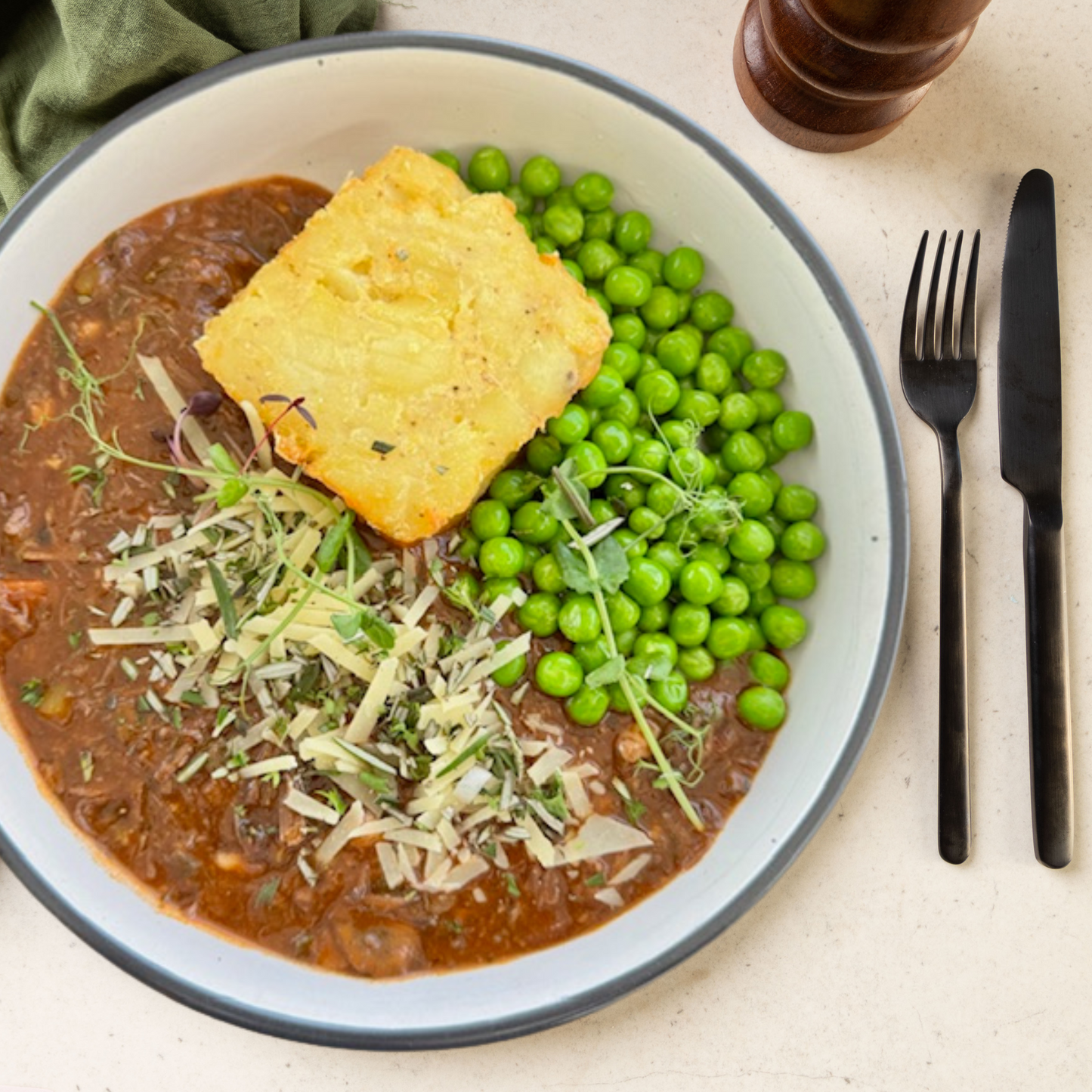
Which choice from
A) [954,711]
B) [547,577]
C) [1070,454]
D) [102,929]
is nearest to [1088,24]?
→ [1070,454]

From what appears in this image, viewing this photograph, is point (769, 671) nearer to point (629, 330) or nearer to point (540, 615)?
point (540, 615)

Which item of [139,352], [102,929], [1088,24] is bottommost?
[102,929]

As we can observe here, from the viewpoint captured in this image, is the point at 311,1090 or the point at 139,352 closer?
the point at 139,352

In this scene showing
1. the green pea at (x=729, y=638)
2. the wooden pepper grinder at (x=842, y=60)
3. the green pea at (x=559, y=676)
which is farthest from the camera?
the green pea at (x=729, y=638)

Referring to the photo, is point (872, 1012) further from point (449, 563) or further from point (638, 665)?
point (449, 563)

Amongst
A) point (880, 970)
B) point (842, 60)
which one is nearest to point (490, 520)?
point (842, 60)

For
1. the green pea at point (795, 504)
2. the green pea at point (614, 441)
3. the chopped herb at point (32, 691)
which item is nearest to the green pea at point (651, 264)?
the green pea at point (614, 441)

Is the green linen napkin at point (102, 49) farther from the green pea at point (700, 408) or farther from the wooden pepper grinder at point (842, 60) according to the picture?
the green pea at point (700, 408)
